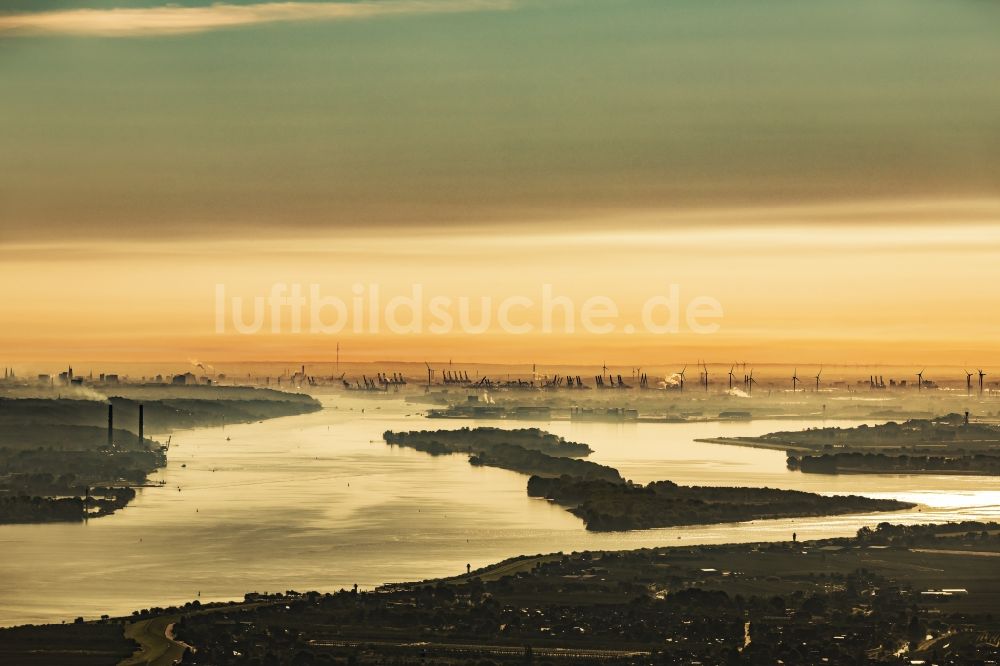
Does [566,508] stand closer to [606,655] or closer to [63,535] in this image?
[63,535]

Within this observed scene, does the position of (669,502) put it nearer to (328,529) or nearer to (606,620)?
(328,529)

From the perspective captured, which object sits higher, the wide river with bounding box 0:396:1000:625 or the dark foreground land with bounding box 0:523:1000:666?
the wide river with bounding box 0:396:1000:625

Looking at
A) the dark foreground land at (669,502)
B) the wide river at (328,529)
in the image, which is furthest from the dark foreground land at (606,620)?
the dark foreground land at (669,502)

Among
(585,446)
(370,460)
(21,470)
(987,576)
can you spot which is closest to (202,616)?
(987,576)

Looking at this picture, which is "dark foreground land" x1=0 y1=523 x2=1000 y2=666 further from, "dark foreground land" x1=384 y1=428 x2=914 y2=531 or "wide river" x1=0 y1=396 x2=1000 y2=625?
"dark foreground land" x1=384 y1=428 x2=914 y2=531

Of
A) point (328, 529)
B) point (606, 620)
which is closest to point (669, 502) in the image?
point (328, 529)

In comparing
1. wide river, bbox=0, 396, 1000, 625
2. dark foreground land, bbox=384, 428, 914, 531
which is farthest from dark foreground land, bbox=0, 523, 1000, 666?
dark foreground land, bbox=384, 428, 914, 531

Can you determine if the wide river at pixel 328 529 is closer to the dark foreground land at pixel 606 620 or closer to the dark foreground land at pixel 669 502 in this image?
the dark foreground land at pixel 669 502
